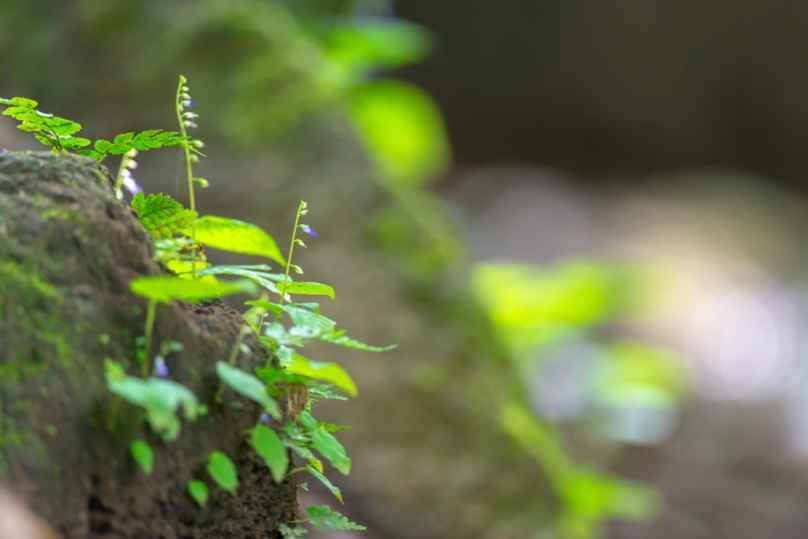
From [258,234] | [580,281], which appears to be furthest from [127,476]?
[580,281]

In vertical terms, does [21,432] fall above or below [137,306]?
below

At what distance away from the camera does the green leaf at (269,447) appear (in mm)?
867

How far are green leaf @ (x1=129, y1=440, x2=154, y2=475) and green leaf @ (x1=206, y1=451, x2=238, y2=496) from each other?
0.07 meters

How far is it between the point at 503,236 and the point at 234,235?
32.0 feet

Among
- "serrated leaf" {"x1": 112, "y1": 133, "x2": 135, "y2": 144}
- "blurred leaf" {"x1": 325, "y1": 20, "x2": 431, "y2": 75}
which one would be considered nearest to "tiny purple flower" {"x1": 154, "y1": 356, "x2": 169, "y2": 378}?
"serrated leaf" {"x1": 112, "y1": 133, "x2": 135, "y2": 144}

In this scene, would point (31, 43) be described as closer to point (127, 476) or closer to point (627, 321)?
point (127, 476)

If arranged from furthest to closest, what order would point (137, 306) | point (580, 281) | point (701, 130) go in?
point (701, 130)
point (580, 281)
point (137, 306)

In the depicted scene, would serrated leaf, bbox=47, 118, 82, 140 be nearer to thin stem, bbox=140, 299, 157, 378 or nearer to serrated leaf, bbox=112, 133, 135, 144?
serrated leaf, bbox=112, 133, 135, 144

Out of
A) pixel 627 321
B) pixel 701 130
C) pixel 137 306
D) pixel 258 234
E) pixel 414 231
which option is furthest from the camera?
pixel 701 130

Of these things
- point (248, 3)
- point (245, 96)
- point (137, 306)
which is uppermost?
point (248, 3)

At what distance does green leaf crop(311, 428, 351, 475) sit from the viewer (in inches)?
38.3

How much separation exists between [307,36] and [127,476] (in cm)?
355

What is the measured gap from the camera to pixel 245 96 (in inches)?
126

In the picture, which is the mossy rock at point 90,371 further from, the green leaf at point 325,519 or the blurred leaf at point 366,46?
the blurred leaf at point 366,46
